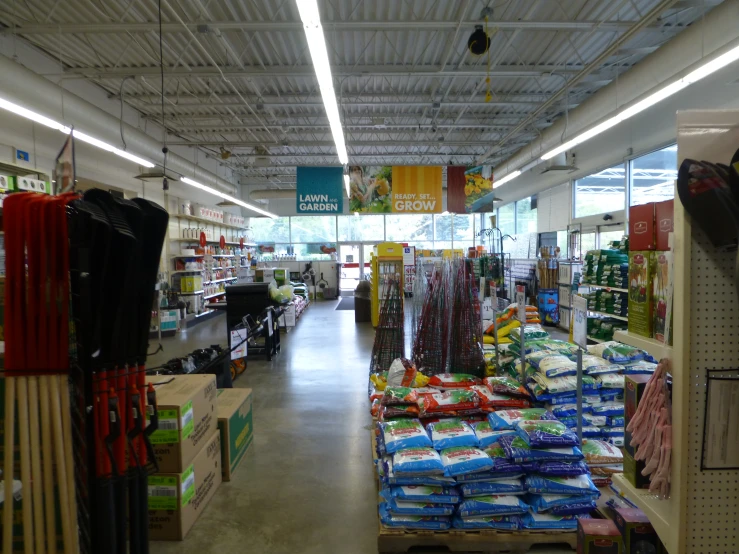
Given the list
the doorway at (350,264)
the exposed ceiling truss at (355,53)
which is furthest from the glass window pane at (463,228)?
the exposed ceiling truss at (355,53)

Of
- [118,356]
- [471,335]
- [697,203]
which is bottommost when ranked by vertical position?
[471,335]

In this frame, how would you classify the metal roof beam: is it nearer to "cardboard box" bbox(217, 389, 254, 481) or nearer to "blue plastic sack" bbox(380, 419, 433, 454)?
"cardboard box" bbox(217, 389, 254, 481)

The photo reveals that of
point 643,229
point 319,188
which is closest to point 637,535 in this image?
point 643,229

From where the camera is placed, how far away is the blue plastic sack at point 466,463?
2.43 meters

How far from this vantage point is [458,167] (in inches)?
426

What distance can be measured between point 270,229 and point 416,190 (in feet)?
36.8

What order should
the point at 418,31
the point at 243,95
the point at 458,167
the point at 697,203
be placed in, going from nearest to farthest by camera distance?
the point at 697,203 → the point at 418,31 → the point at 243,95 → the point at 458,167

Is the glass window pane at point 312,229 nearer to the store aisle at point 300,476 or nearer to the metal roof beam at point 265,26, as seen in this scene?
the store aisle at point 300,476

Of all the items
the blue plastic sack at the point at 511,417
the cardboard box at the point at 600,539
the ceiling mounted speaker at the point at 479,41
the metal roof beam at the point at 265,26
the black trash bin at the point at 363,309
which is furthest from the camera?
the black trash bin at the point at 363,309

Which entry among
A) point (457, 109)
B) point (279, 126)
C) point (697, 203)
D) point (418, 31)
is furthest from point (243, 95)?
point (697, 203)

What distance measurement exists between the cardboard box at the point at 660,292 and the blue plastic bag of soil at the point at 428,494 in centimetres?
161

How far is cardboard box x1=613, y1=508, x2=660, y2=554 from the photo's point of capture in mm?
1692

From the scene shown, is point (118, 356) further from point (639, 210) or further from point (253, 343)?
point (253, 343)

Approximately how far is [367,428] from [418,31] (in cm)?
576
